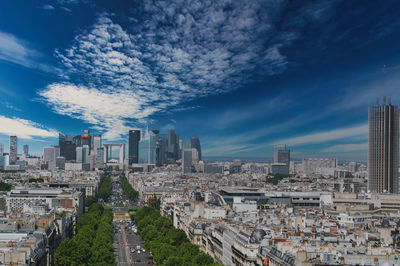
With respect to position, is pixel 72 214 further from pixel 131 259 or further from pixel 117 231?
pixel 131 259

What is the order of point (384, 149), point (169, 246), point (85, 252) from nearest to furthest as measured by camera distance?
point (85, 252), point (169, 246), point (384, 149)

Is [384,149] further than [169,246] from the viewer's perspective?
Yes

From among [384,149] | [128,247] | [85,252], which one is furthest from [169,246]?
[384,149]

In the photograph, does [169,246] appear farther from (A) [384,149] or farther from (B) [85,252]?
(A) [384,149]

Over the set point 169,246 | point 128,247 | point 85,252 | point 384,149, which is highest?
point 384,149

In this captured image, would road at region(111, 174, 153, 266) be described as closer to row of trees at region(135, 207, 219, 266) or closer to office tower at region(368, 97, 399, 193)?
row of trees at region(135, 207, 219, 266)

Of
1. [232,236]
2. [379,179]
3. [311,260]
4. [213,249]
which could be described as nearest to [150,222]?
[213,249]
